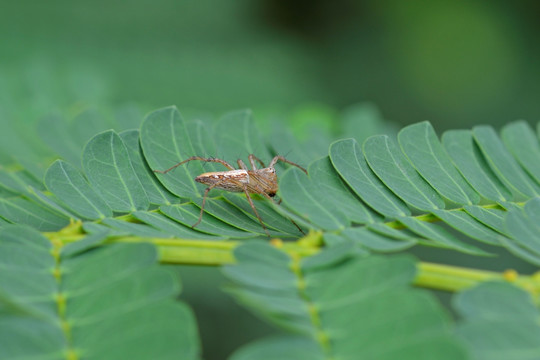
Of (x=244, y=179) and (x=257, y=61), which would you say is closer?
(x=244, y=179)

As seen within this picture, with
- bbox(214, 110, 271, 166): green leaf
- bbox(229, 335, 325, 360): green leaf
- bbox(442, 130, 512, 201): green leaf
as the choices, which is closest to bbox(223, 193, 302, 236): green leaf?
bbox(214, 110, 271, 166): green leaf

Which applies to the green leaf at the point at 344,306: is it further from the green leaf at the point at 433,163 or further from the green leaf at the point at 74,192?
the green leaf at the point at 433,163

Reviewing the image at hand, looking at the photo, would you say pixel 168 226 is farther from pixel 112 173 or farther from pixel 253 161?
pixel 253 161

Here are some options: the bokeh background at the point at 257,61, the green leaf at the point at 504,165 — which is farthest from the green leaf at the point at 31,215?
the green leaf at the point at 504,165

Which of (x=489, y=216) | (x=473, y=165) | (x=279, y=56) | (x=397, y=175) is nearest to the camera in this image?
(x=489, y=216)

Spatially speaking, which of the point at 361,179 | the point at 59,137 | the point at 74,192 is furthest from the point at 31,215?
the point at 361,179

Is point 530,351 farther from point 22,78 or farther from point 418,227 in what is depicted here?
point 22,78

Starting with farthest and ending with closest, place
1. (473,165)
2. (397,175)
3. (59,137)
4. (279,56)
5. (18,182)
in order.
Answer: (279,56) → (59,137) → (473,165) → (18,182) → (397,175)
